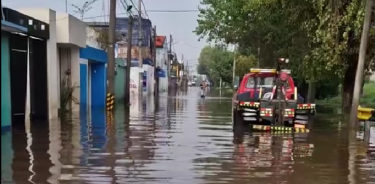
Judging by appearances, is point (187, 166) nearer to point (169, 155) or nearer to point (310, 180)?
point (169, 155)

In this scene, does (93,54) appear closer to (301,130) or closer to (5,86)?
(5,86)

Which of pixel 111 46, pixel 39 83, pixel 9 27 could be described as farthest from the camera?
pixel 111 46

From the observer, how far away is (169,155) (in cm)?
1132

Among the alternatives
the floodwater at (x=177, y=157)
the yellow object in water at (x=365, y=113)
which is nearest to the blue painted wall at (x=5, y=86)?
the floodwater at (x=177, y=157)

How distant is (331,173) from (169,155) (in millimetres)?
3573

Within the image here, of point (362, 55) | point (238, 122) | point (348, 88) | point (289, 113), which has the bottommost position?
point (238, 122)

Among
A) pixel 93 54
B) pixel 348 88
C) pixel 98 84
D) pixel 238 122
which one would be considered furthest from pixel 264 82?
pixel 98 84

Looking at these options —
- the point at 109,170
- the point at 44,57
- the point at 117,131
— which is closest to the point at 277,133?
the point at 117,131

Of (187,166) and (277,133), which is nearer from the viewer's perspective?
(187,166)

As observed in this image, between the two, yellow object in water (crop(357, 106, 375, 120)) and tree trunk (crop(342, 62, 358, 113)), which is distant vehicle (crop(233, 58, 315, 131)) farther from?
tree trunk (crop(342, 62, 358, 113))

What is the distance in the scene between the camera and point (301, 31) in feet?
83.5

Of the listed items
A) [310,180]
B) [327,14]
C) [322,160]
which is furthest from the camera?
[327,14]

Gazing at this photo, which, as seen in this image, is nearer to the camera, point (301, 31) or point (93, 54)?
point (301, 31)

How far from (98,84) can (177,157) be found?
2273 cm
